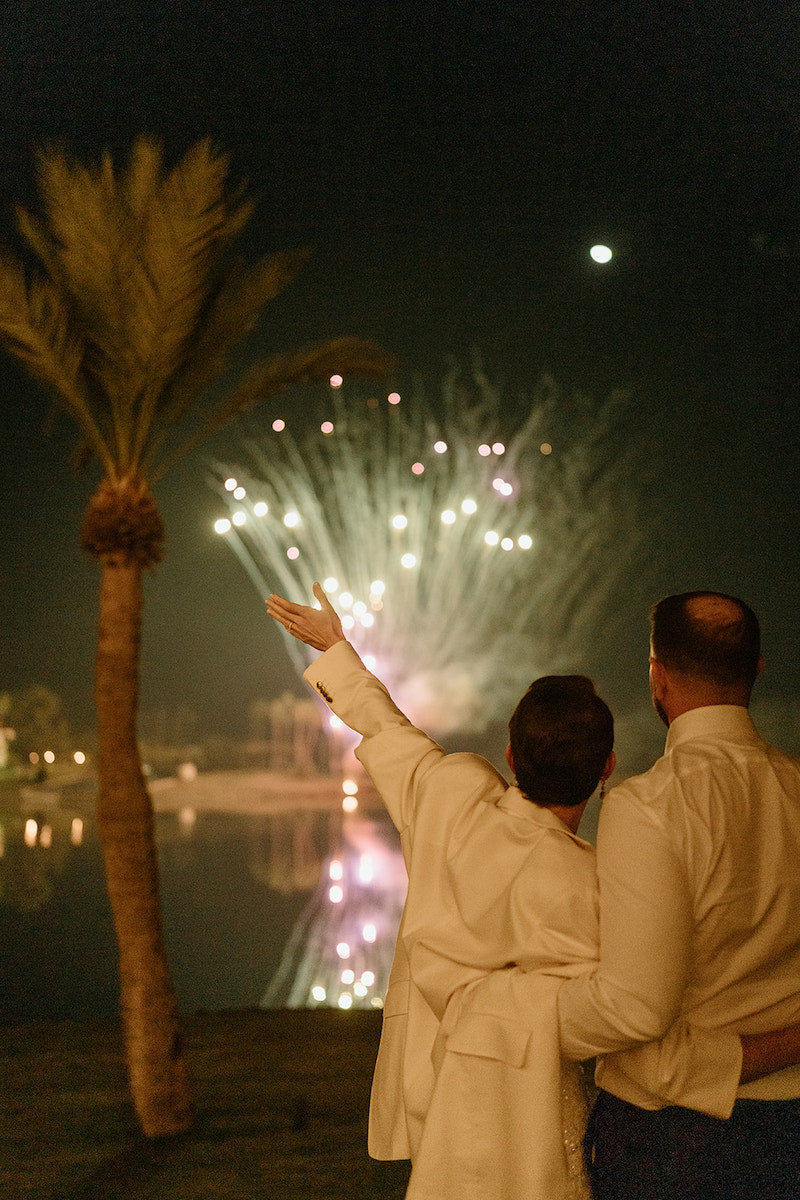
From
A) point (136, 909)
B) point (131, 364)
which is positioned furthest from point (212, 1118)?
point (131, 364)

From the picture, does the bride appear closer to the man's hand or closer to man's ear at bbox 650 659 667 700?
man's ear at bbox 650 659 667 700

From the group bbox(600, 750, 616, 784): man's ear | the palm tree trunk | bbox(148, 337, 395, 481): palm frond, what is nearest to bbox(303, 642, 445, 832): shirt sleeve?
bbox(600, 750, 616, 784): man's ear

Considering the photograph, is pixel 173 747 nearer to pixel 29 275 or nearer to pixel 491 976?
pixel 29 275

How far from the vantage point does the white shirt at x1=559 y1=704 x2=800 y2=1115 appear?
4.99 ft

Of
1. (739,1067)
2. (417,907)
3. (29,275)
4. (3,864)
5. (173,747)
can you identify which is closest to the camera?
(739,1067)

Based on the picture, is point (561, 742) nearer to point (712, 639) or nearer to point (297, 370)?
point (712, 639)

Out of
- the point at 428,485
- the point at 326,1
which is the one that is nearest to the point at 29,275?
the point at 326,1

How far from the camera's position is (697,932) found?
1620 mm

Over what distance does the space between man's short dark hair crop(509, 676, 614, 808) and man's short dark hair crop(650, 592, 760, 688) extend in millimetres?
175

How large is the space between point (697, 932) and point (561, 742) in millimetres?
395

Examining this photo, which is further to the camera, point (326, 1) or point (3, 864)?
point (3, 864)

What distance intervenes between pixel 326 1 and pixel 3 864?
20272 millimetres

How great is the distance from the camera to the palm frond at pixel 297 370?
21.0ft

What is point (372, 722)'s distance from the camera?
2.11m
